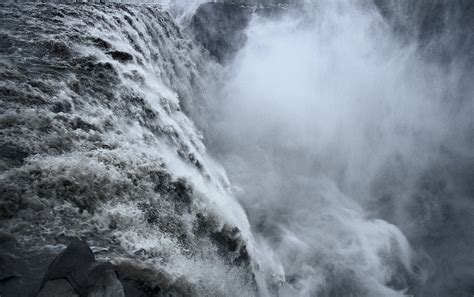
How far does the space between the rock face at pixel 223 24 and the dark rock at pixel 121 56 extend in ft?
36.3

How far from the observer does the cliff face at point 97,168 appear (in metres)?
2.98

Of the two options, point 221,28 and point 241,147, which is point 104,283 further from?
point 221,28

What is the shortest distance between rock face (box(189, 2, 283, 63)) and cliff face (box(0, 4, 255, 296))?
1027cm

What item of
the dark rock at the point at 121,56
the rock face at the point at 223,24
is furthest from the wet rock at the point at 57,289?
the rock face at the point at 223,24

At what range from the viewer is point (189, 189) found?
5.11 m

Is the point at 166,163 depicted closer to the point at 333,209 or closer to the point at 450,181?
the point at 333,209

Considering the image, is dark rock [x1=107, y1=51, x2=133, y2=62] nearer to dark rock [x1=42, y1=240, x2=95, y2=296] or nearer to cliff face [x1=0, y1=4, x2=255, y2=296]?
cliff face [x1=0, y1=4, x2=255, y2=296]

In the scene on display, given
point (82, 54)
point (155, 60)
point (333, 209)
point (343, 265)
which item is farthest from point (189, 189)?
point (333, 209)

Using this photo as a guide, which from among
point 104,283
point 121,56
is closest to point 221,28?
point 121,56

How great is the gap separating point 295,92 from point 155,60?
860 cm

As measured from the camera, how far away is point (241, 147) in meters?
13.4

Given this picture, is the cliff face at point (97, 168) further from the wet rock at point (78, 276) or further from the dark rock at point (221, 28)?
the dark rock at point (221, 28)

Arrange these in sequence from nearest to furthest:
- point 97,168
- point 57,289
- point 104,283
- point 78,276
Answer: point 57,289 → point 78,276 → point 104,283 → point 97,168

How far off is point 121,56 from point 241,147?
806cm
